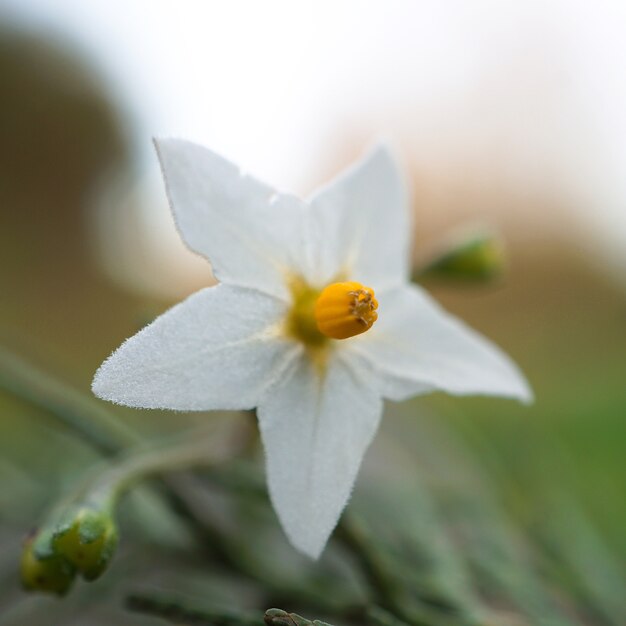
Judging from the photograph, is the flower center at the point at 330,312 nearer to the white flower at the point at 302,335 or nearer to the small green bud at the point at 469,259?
the white flower at the point at 302,335

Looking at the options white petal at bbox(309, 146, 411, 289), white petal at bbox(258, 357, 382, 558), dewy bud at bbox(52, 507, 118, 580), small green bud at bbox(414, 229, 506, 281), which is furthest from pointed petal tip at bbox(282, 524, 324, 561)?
small green bud at bbox(414, 229, 506, 281)

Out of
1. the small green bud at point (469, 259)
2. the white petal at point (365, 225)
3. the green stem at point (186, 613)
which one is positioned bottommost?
the green stem at point (186, 613)

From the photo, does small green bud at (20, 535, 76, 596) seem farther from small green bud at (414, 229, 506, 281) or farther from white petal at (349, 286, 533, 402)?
small green bud at (414, 229, 506, 281)

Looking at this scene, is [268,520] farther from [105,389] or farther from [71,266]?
[71,266]

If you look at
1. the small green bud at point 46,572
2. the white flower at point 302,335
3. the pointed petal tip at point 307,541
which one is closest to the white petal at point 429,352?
the white flower at point 302,335

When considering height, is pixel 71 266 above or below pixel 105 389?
above

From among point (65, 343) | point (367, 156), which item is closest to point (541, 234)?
point (65, 343)

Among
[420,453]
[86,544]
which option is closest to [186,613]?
[86,544]
